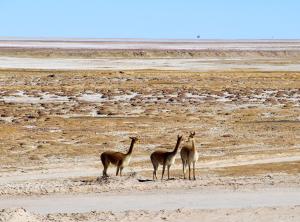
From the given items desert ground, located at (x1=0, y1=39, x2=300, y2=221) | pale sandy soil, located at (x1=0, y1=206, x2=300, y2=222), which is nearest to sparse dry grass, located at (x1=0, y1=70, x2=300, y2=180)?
desert ground, located at (x1=0, y1=39, x2=300, y2=221)

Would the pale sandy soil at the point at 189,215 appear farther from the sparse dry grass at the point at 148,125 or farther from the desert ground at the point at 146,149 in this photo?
the sparse dry grass at the point at 148,125

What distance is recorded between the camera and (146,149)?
29766 mm

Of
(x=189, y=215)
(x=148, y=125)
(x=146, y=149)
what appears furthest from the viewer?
(x=148, y=125)

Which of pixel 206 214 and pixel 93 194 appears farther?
pixel 93 194

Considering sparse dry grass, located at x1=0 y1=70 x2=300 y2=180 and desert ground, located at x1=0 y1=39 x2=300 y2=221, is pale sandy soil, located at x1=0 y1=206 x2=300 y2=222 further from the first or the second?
sparse dry grass, located at x1=0 y1=70 x2=300 y2=180

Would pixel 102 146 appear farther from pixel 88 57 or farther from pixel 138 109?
pixel 88 57

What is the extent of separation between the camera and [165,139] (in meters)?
32.4

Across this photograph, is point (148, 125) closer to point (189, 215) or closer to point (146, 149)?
point (146, 149)

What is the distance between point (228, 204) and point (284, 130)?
16550 mm

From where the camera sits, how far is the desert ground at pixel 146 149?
62.5 ft

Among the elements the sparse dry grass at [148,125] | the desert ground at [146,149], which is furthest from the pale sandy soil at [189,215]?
the sparse dry grass at [148,125]

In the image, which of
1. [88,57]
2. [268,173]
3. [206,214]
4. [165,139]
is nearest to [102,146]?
[165,139]

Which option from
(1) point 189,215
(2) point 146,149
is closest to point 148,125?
(2) point 146,149

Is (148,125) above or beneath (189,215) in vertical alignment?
beneath
